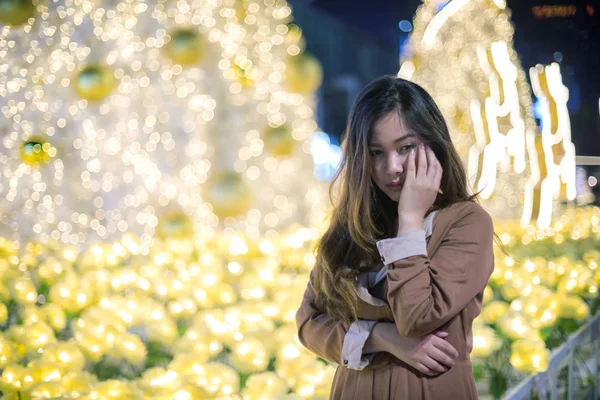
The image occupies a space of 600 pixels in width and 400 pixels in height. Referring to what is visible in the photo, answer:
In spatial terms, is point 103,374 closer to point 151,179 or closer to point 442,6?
point 151,179

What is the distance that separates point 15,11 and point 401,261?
138 inches

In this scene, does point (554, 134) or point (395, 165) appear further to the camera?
point (554, 134)

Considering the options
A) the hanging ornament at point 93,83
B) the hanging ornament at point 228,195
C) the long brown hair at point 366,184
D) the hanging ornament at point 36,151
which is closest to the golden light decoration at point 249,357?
the long brown hair at point 366,184

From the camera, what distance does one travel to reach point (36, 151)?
13.4 ft

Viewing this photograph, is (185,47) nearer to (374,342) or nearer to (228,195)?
(228,195)

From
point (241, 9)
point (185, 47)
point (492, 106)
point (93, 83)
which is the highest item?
point (241, 9)

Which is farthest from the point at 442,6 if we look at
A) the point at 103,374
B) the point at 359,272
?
the point at 359,272

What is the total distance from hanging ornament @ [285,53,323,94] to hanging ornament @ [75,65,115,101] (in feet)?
3.87

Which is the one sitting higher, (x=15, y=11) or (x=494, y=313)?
(x=15, y=11)

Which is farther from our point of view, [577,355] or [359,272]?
[577,355]

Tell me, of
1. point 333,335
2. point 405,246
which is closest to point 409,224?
point 405,246

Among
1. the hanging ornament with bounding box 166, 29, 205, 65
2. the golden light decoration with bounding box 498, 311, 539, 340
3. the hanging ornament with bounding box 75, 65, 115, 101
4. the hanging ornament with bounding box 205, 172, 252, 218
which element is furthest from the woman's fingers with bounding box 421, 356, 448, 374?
the hanging ornament with bounding box 166, 29, 205, 65

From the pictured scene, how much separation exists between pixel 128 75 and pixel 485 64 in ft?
7.34

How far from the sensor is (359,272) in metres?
1.23
